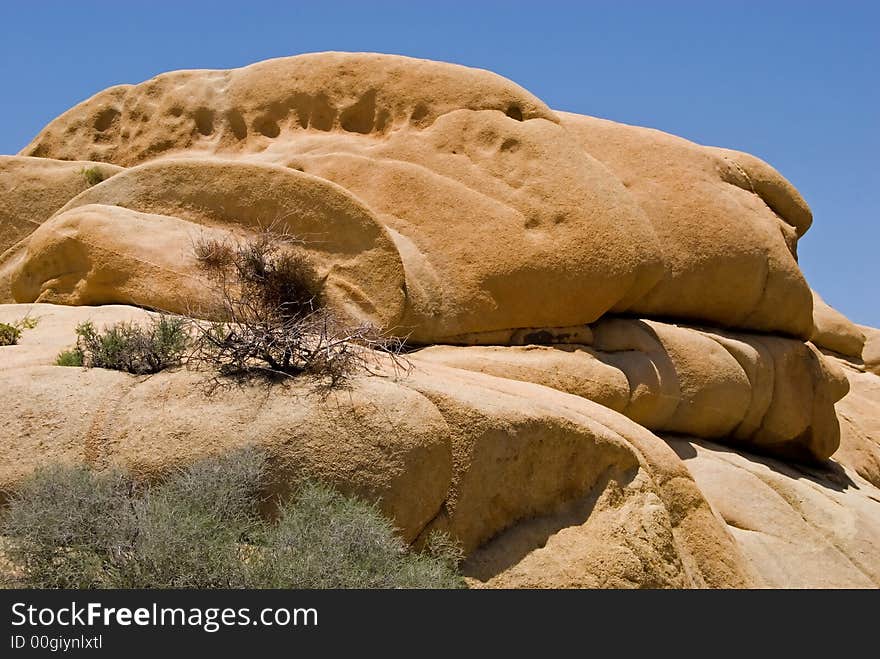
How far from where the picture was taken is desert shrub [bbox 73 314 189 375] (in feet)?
23.8

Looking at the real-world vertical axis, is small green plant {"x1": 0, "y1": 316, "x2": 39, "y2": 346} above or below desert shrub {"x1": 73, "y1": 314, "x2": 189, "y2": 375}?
below

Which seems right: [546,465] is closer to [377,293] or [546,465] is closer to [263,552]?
[263,552]

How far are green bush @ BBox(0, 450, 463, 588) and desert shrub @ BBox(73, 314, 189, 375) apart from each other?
3.24 feet

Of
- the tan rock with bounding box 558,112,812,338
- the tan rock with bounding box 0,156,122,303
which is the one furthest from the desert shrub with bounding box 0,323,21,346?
the tan rock with bounding box 558,112,812,338

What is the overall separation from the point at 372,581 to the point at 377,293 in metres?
4.82

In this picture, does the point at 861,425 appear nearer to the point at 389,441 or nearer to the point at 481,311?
the point at 481,311

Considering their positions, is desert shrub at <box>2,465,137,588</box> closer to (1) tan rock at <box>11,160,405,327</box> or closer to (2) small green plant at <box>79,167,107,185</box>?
(1) tan rock at <box>11,160,405,327</box>

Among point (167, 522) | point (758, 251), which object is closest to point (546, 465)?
point (167, 522)

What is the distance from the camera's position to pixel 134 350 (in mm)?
7320

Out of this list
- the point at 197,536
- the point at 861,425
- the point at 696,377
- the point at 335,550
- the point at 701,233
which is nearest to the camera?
the point at 197,536

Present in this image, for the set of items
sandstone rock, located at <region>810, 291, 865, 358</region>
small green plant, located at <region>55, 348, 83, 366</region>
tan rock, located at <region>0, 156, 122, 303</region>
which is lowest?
sandstone rock, located at <region>810, 291, 865, 358</region>

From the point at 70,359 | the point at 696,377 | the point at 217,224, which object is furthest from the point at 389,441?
the point at 696,377

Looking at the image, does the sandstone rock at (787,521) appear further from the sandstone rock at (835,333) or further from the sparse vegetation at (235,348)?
the sandstone rock at (835,333)

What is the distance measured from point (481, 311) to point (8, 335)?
4.59 m
